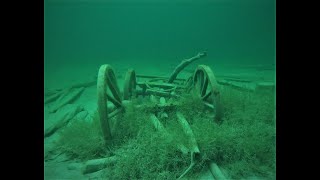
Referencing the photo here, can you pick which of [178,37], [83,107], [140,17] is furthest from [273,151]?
[140,17]

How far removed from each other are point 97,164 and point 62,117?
9.66 ft

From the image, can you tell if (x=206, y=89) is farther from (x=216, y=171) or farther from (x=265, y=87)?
(x=216, y=171)

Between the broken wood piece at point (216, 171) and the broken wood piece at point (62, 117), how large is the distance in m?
3.42

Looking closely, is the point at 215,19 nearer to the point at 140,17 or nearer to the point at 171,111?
the point at 140,17

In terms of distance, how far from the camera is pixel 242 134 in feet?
13.5

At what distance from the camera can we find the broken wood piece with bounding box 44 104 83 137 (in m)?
5.69

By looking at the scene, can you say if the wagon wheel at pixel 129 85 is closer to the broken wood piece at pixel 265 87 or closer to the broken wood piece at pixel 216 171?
the broken wood piece at pixel 216 171

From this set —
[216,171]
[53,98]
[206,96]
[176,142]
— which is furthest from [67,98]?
[216,171]

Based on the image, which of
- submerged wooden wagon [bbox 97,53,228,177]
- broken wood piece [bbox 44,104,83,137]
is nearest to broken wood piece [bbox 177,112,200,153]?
submerged wooden wagon [bbox 97,53,228,177]

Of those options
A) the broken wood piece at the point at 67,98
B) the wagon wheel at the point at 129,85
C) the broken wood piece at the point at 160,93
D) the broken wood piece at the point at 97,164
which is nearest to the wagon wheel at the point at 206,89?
the broken wood piece at the point at 160,93

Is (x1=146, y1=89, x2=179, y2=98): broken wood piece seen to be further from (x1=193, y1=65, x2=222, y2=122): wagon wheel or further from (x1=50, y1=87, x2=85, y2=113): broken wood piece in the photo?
(x1=50, y1=87, x2=85, y2=113): broken wood piece

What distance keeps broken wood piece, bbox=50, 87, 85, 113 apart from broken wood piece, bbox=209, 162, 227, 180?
4888 millimetres

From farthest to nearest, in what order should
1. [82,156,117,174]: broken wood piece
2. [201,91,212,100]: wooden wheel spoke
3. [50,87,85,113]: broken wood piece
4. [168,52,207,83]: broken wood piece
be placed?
[50,87,85,113]: broken wood piece, [168,52,207,83]: broken wood piece, [201,91,212,100]: wooden wheel spoke, [82,156,117,174]: broken wood piece

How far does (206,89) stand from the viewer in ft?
18.0
